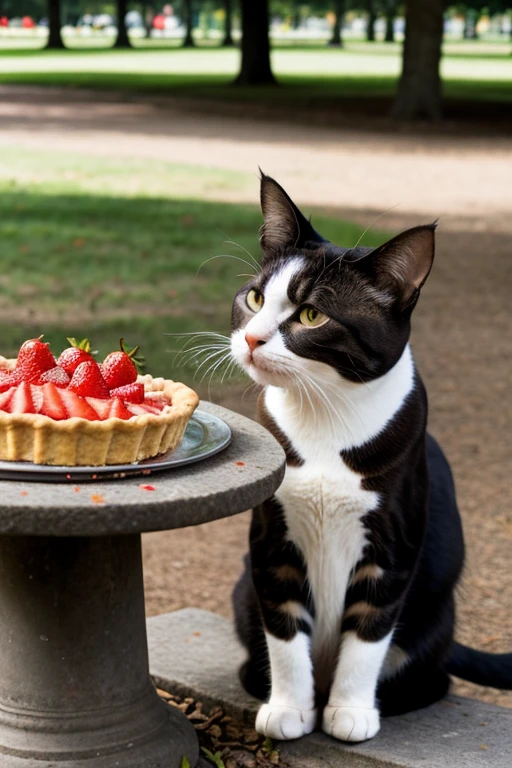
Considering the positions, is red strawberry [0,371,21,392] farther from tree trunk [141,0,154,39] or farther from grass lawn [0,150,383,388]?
tree trunk [141,0,154,39]

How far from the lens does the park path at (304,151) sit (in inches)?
520

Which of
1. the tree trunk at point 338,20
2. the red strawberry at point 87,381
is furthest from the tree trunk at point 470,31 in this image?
the red strawberry at point 87,381

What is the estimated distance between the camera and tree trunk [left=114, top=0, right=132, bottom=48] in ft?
177

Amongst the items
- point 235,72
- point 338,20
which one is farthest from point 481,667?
point 338,20

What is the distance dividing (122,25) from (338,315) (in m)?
54.9

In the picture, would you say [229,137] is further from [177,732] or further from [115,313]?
[177,732]

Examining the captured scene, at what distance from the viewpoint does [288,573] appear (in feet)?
9.43

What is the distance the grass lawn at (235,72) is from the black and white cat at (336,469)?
23.0m

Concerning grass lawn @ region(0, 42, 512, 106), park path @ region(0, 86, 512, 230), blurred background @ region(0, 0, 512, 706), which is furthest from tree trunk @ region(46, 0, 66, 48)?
park path @ region(0, 86, 512, 230)

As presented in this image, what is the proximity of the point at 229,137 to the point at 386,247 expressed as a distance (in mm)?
16619

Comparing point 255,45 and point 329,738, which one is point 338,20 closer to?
point 255,45

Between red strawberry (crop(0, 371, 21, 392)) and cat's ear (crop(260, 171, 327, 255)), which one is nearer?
red strawberry (crop(0, 371, 21, 392))

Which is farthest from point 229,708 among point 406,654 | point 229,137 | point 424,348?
point 229,137

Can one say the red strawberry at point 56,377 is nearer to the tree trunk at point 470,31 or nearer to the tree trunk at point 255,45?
the tree trunk at point 255,45
